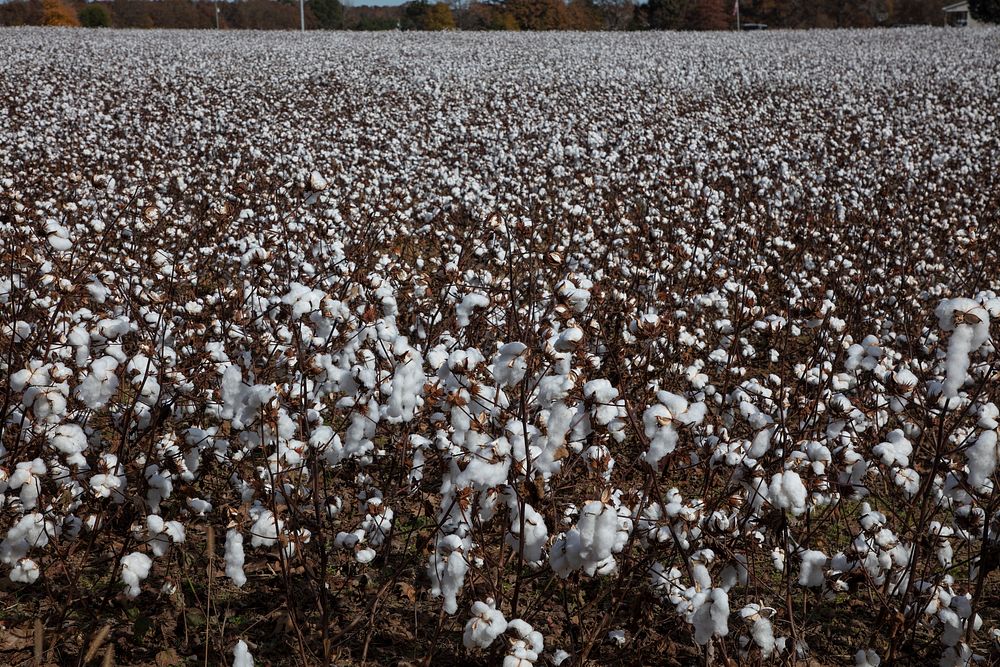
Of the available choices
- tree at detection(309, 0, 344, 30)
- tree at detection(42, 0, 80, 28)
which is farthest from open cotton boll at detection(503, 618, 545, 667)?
tree at detection(309, 0, 344, 30)

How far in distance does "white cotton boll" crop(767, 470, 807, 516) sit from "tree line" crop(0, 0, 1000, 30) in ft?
211

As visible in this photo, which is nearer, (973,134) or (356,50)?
(973,134)

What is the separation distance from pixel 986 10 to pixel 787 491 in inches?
2606

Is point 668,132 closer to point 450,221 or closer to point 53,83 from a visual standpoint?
point 450,221

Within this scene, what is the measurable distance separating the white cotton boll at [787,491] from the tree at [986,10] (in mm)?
64650

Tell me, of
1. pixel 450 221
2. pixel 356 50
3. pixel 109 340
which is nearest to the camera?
pixel 109 340

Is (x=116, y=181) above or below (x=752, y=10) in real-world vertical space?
below

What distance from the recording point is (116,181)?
346 inches

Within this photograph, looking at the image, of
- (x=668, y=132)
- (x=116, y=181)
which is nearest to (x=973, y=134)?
(x=668, y=132)

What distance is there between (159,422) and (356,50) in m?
29.3

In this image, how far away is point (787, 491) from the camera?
2.26 m

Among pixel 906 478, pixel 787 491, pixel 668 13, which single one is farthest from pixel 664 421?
pixel 668 13

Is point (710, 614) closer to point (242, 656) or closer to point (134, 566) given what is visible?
point (242, 656)

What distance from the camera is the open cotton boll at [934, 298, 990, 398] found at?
2033 mm
